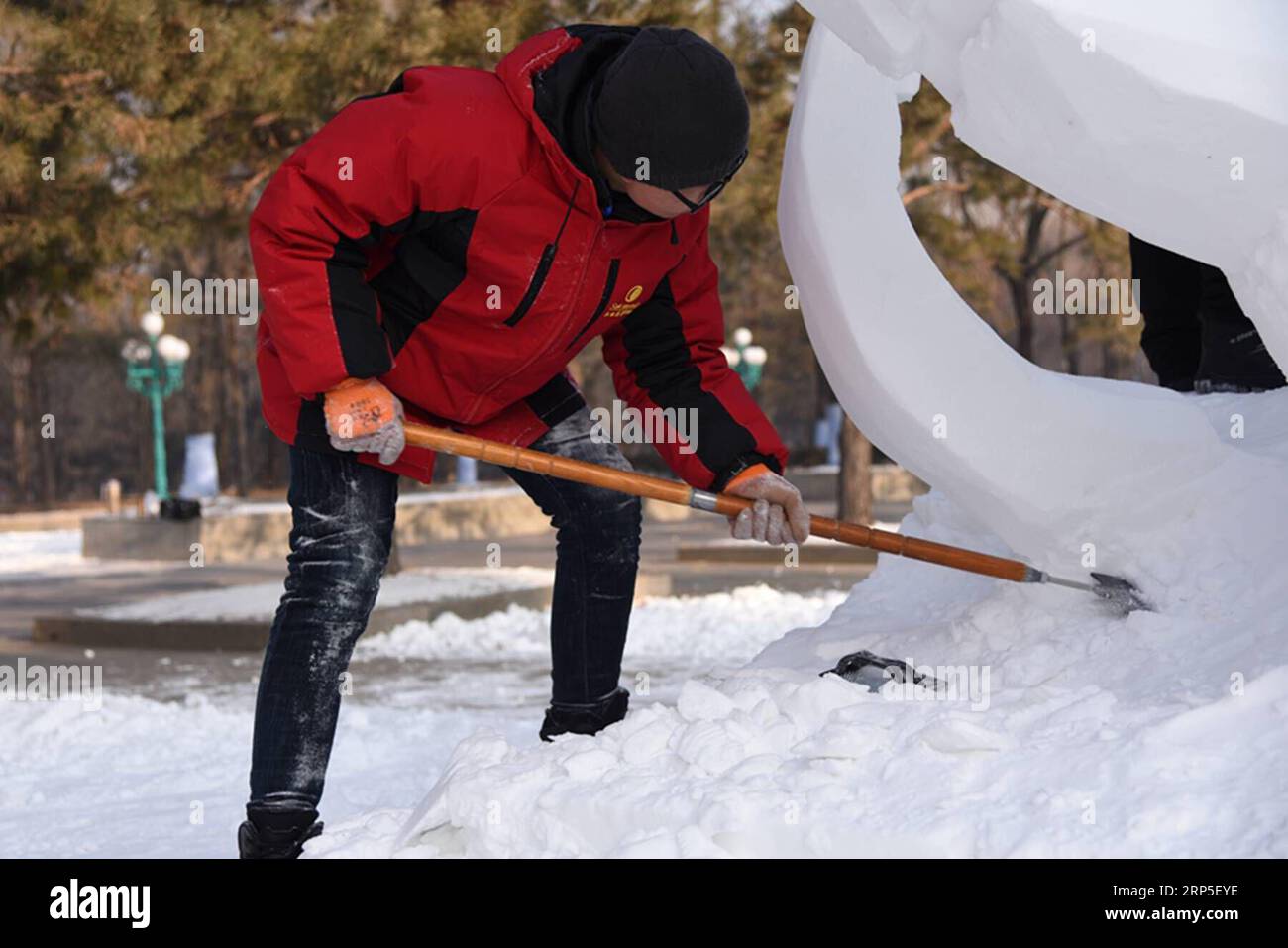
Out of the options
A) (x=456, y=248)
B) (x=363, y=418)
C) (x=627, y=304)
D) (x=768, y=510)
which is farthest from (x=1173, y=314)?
(x=363, y=418)

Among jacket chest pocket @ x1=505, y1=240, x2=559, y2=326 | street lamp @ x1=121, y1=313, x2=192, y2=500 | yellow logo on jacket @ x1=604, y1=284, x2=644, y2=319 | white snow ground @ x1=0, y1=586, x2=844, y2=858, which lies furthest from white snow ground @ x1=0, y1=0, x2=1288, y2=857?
street lamp @ x1=121, y1=313, x2=192, y2=500

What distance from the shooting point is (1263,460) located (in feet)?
9.95

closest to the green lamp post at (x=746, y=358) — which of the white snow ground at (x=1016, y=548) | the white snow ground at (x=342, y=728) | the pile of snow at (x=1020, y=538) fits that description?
the white snow ground at (x=342, y=728)

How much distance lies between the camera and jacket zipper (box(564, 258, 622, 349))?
282cm

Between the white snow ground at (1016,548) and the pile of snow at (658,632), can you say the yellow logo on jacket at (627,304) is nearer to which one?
the white snow ground at (1016,548)

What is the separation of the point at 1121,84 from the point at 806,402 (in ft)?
144

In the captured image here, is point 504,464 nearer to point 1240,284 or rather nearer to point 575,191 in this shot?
point 575,191

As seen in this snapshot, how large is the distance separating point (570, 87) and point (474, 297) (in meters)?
0.41

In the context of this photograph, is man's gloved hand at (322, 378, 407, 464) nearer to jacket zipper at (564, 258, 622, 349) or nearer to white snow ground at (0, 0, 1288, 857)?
jacket zipper at (564, 258, 622, 349)

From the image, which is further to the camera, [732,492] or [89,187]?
[89,187]

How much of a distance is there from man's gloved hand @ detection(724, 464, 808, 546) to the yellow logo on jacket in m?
0.40

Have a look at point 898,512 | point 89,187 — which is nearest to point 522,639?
point 89,187

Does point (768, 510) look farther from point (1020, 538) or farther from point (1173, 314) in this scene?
point (1173, 314)

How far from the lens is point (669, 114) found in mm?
2539
